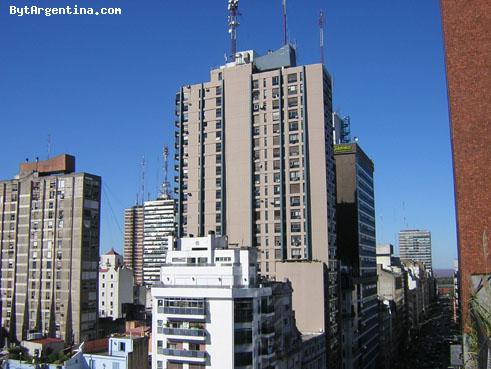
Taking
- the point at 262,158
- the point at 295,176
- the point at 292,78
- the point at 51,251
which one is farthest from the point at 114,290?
the point at 292,78

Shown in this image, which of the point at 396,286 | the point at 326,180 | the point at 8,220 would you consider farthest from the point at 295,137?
the point at 396,286

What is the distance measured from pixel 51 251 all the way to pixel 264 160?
144ft

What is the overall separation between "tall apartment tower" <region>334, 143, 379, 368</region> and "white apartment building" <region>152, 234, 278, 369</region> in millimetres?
55646

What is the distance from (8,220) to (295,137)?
60164 millimetres

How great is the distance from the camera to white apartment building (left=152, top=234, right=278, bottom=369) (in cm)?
6125

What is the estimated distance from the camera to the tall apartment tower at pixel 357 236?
12207 cm

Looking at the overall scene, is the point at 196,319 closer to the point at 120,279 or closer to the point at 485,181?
the point at 485,181

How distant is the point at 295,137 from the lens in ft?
332

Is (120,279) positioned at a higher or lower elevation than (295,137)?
lower

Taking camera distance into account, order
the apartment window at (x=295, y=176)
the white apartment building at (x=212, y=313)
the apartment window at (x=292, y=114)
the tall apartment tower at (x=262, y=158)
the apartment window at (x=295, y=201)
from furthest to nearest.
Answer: the apartment window at (x=292, y=114)
the apartment window at (x=295, y=176)
the apartment window at (x=295, y=201)
the tall apartment tower at (x=262, y=158)
the white apartment building at (x=212, y=313)

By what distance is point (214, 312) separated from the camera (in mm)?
62062

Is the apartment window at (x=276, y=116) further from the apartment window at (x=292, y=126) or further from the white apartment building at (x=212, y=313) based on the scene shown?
the white apartment building at (x=212, y=313)

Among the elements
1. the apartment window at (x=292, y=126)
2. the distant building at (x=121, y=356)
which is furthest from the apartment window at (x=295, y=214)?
the distant building at (x=121, y=356)

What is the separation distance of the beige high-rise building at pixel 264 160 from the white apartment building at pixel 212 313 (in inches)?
1007
